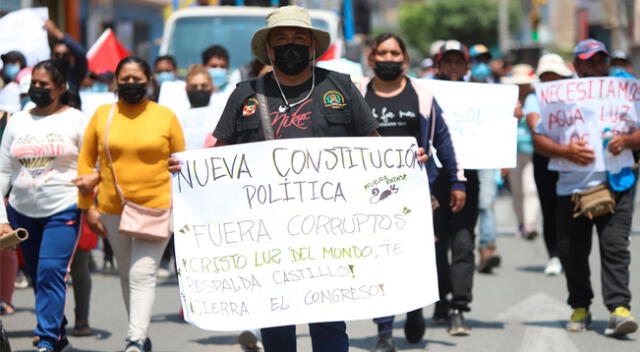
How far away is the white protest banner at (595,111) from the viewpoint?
8.13m

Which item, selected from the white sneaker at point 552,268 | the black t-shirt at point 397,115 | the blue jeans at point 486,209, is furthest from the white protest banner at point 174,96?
the white sneaker at point 552,268

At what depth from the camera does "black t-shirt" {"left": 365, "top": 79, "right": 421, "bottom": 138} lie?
7.28 m

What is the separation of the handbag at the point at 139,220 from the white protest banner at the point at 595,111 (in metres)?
2.94

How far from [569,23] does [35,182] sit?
82.5 metres

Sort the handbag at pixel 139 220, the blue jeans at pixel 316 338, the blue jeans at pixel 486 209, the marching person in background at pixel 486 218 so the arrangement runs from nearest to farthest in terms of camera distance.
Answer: the blue jeans at pixel 316 338 → the handbag at pixel 139 220 → the marching person in background at pixel 486 218 → the blue jeans at pixel 486 209

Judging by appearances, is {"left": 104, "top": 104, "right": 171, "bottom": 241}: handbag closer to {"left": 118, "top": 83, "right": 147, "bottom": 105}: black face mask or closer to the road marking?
{"left": 118, "top": 83, "right": 147, "bottom": 105}: black face mask

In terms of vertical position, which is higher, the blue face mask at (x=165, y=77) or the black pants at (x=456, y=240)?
the blue face mask at (x=165, y=77)

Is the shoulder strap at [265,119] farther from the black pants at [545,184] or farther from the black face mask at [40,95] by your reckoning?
the black pants at [545,184]

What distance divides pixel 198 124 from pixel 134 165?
76.8 inches

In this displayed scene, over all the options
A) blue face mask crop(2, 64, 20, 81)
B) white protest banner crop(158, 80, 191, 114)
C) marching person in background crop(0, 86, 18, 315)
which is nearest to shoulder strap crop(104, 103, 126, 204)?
marching person in background crop(0, 86, 18, 315)

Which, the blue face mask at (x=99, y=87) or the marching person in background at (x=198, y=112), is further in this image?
the blue face mask at (x=99, y=87)

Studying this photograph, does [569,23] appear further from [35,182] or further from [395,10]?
[35,182]

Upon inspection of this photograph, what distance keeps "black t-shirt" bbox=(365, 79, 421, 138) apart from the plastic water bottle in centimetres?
159

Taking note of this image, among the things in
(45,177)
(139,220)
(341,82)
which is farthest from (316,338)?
(45,177)
